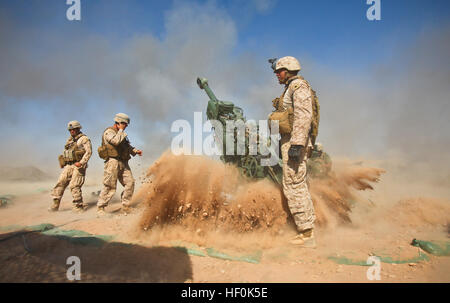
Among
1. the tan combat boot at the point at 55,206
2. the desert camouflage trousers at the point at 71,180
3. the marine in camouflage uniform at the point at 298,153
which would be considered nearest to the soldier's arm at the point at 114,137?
the desert camouflage trousers at the point at 71,180

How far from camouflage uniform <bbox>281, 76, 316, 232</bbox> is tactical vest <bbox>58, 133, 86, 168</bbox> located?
517cm

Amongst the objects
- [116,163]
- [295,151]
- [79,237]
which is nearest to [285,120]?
[295,151]

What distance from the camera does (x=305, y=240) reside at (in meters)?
3.28

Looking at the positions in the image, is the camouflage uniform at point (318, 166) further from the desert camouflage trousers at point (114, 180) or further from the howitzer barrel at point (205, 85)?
the desert camouflage trousers at point (114, 180)

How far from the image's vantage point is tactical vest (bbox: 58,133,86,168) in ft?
19.8

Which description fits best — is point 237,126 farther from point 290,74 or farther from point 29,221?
point 29,221

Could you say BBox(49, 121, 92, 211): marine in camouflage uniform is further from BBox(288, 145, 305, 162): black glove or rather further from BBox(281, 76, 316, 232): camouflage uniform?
BBox(288, 145, 305, 162): black glove

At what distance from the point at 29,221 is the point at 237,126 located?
4.65 meters

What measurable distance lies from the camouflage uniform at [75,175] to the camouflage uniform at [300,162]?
5056 millimetres

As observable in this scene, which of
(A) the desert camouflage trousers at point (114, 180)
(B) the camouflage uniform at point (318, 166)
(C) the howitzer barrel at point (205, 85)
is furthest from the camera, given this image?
(B) the camouflage uniform at point (318, 166)

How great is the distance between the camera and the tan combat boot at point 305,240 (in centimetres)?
324

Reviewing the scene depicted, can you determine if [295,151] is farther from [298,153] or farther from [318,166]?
[318,166]

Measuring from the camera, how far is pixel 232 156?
5824mm
